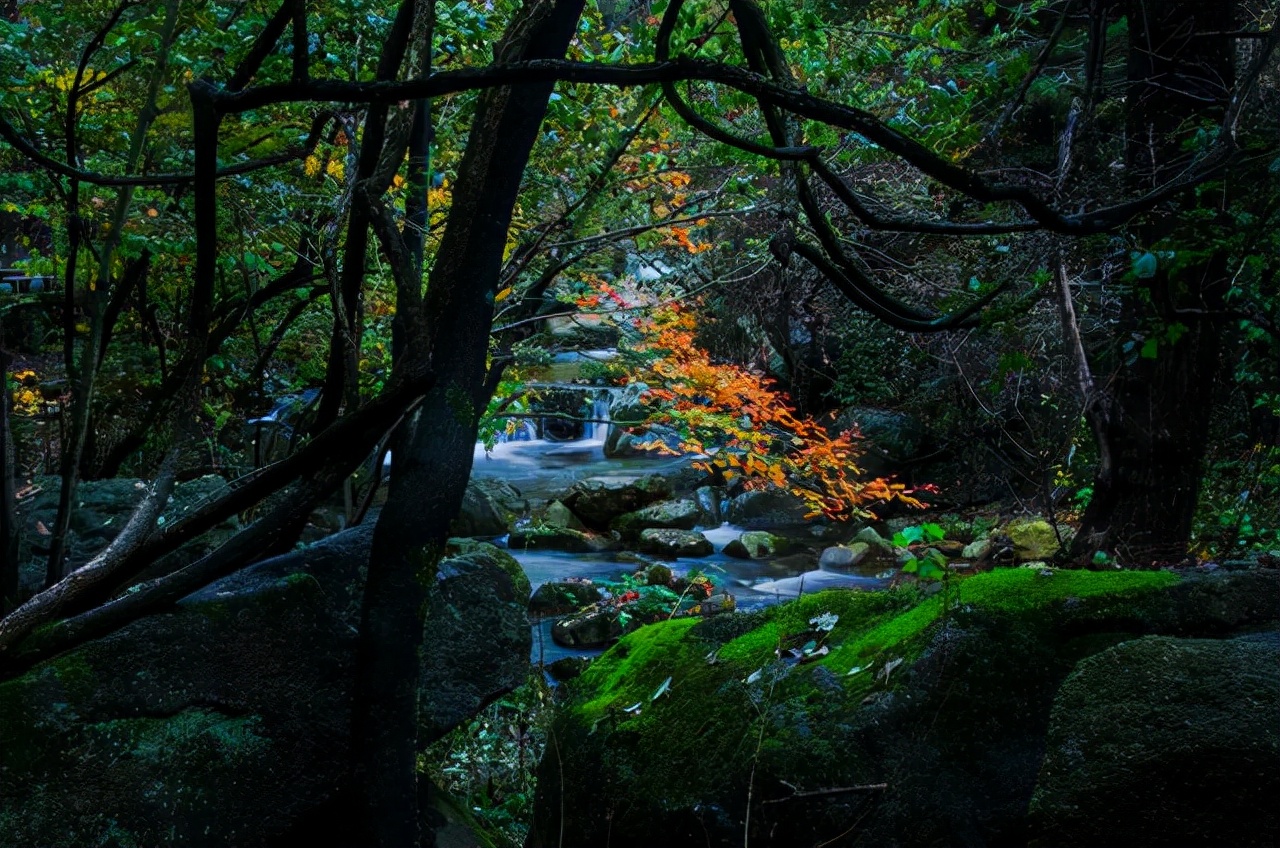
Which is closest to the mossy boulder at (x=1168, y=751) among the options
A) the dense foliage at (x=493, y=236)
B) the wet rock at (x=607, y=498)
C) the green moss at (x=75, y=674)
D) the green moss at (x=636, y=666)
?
the dense foliage at (x=493, y=236)

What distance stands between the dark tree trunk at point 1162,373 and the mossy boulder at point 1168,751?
2941 millimetres

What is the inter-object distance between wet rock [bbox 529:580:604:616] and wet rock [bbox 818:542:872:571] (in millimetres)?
3864

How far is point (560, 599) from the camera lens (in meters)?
10.3

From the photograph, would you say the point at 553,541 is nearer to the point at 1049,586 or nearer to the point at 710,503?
the point at 710,503

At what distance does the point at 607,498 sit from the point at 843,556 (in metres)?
4.01

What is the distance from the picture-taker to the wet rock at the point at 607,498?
573 inches

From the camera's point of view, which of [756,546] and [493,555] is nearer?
[493,555]

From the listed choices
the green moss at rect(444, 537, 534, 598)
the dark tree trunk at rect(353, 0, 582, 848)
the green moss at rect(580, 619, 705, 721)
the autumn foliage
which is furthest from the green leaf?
the autumn foliage

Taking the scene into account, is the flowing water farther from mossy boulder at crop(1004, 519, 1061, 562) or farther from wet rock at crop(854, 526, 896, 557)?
mossy boulder at crop(1004, 519, 1061, 562)

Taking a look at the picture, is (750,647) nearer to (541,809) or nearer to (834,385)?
(541,809)

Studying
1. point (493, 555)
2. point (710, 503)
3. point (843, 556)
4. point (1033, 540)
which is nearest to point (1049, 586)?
point (493, 555)

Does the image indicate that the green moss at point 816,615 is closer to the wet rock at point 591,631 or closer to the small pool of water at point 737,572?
the wet rock at point 591,631

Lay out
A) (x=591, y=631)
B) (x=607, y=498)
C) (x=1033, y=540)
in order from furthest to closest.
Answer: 1. (x=607, y=498)
2. (x=1033, y=540)
3. (x=591, y=631)

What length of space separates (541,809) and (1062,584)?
2.14 m
